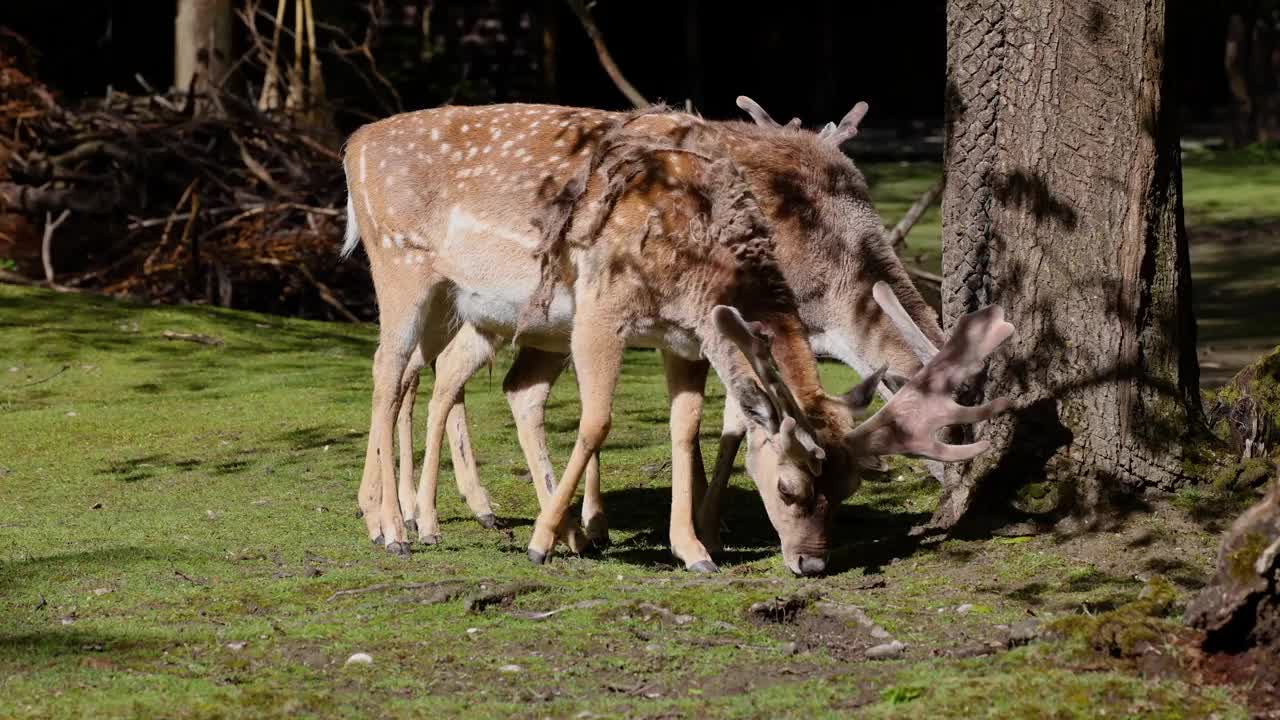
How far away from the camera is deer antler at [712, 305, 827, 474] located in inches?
276

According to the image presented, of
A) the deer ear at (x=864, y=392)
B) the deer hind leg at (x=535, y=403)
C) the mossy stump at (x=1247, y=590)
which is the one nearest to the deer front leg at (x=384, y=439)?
the deer hind leg at (x=535, y=403)

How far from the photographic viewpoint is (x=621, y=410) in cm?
1125

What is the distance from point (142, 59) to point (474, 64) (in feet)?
14.3

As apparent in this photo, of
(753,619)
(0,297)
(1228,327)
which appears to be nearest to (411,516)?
(753,619)

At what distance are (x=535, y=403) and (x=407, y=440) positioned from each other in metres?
0.66

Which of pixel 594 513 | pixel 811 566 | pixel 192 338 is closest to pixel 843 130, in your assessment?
pixel 594 513

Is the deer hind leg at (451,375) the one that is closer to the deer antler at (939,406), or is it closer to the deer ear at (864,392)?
the deer ear at (864,392)

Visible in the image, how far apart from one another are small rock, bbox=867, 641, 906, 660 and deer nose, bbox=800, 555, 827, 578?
1.35 meters

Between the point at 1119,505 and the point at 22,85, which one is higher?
the point at 22,85

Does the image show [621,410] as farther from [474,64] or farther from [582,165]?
[474,64]

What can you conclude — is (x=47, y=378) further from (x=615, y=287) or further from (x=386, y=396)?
(x=615, y=287)

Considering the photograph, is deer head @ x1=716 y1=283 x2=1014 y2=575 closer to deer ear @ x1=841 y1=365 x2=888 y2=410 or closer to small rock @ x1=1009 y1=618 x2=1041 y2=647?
deer ear @ x1=841 y1=365 x2=888 y2=410

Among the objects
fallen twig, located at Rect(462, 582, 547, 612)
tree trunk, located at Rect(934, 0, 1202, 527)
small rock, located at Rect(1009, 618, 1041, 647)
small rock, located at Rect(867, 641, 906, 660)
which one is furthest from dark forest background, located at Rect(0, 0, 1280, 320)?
fallen twig, located at Rect(462, 582, 547, 612)

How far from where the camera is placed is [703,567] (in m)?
7.38
